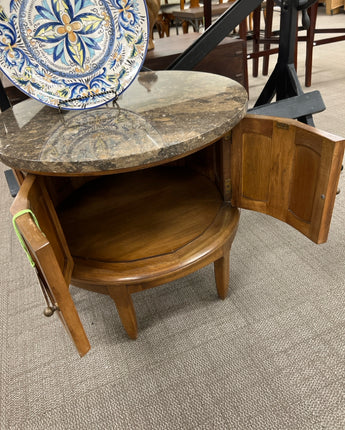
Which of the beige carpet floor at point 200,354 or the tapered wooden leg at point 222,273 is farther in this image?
the tapered wooden leg at point 222,273

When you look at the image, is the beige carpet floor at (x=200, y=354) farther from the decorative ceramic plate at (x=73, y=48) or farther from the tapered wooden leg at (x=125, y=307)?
the decorative ceramic plate at (x=73, y=48)

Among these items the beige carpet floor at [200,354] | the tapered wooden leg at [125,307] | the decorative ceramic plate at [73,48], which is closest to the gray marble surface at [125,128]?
the decorative ceramic plate at [73,48]

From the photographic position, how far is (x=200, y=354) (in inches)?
33.3

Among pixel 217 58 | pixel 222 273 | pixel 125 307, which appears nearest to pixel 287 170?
pixel 222 273

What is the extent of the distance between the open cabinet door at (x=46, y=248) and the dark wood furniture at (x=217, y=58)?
3.23ft

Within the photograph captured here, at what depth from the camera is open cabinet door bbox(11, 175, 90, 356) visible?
47 cm

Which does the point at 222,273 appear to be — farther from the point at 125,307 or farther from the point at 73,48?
the point at 73,48

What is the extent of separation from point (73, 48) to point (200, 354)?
0.80m

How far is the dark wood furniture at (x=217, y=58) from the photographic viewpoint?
4.57ft

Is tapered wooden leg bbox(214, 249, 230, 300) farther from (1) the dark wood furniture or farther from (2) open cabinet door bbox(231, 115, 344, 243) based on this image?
(1) the dark wood furniture

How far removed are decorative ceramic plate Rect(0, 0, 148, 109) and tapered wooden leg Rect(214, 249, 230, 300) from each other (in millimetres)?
489

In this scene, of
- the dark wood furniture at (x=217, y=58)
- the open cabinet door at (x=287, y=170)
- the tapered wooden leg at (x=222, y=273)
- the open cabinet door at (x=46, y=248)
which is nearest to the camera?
the open cabinet door at (x=46, y=248)

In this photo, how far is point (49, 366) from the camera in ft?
2.80

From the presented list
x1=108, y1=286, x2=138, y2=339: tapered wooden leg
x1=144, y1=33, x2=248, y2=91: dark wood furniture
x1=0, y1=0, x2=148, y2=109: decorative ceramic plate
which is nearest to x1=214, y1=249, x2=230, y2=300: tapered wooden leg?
x1=108, y1=286, x2=138, y2=339: tapered wooden leg
